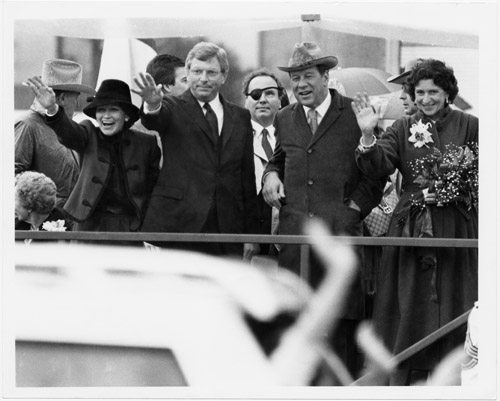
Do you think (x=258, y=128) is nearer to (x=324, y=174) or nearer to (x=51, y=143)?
(x=324, y=174)

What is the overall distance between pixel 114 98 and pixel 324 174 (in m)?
1.29

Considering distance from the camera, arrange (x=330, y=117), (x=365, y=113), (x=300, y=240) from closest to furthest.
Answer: (x=300, y=240), (x=365, y=113), (x=330, y=117)

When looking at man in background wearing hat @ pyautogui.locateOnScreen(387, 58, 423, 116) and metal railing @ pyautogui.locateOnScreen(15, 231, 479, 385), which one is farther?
man in background wearing hat @ pyautogui.locateOnScreen(387, 58, 423, 116)

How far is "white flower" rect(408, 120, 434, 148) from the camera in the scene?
517 cm

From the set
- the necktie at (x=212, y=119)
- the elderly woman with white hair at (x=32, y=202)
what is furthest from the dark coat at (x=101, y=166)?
the necktie at (x=212, y=119)

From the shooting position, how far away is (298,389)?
518 centimetres

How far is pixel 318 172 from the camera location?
5234 mm

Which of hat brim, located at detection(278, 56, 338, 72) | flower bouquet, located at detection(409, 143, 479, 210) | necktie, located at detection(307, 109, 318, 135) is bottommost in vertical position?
flower bouquet, located at detection(409, 143, 479, 210)

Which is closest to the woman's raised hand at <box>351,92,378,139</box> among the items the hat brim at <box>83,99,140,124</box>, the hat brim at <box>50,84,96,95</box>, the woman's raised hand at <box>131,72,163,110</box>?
the woman's raised hand at <box>131,72,163,110</box>

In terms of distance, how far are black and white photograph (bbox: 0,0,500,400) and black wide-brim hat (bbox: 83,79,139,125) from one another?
0.04 ft

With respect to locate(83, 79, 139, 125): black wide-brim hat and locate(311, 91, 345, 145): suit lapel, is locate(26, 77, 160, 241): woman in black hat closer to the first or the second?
locate(83, 79, 139, 125): black wide-brim hat

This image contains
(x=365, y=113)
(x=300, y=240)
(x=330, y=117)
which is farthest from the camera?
(x=330, y=117)

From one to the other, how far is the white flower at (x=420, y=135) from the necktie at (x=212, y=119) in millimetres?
1114

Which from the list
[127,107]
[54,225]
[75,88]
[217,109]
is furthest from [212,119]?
[54,225]
